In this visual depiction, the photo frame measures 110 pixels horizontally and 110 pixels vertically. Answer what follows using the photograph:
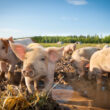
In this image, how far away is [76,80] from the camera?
6.04 m

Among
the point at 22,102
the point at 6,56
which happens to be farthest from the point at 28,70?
the point at 6,56

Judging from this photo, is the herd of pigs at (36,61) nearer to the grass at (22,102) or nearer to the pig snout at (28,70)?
the pig snout at (28,70)

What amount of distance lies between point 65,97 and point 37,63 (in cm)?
153

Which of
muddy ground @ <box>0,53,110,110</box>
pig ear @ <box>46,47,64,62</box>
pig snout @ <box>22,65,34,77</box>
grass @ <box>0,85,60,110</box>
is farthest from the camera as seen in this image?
pig ear @ <box>46,47,64,62</box>

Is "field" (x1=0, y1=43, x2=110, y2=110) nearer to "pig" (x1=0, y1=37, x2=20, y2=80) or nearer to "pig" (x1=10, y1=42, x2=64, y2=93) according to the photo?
"pig" (x1=10, y1=42, x2=64, y2=93)

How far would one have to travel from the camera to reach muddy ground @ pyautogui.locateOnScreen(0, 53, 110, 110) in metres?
3.55

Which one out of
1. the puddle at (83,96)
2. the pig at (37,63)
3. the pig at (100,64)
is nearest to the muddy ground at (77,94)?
the puddle at (83,96)

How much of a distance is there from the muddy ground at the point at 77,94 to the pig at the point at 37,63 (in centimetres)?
27

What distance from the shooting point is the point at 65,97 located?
4234 millimetres

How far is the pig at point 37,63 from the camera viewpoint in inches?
120

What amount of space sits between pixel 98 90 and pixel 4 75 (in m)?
3.10

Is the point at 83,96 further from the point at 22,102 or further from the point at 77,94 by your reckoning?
the point at 22,102

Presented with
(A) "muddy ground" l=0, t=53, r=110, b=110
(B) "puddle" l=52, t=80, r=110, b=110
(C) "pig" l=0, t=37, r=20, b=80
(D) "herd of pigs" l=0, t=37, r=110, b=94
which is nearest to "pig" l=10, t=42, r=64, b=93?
(D) "herd of pigs" l=0, t=37, r=110, b=94

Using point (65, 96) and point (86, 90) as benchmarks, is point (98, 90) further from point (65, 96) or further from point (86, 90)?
point (65, 96)
